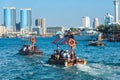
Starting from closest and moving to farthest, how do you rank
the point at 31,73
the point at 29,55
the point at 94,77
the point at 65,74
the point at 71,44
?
the point at 94,77 → the point at 65,74 → the point at 31,73 → the point at 71,44 → the point at 29,55

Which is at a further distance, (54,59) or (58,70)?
(54,59)

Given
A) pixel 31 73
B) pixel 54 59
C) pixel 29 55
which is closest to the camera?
pixel 31 73

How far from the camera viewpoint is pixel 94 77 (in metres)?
44.3

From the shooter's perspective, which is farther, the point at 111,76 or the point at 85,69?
the point at 85,69

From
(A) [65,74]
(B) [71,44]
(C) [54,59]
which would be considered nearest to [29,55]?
(C) [54,59]

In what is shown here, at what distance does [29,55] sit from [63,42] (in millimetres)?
29790

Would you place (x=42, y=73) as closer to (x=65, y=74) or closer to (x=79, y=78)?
(x=65, y=74)

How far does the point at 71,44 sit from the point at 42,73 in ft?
23.1

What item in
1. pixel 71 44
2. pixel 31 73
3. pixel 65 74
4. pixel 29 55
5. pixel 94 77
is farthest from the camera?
pixel 29 55

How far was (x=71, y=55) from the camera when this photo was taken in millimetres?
57969

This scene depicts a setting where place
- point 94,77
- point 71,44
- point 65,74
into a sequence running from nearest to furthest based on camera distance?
point 94,77
point 65,74
point 71,44

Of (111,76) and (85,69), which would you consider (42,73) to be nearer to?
(85,69)

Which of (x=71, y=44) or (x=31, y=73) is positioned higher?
(x=71, y=44)

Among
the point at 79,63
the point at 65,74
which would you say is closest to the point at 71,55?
the point at 79,63
